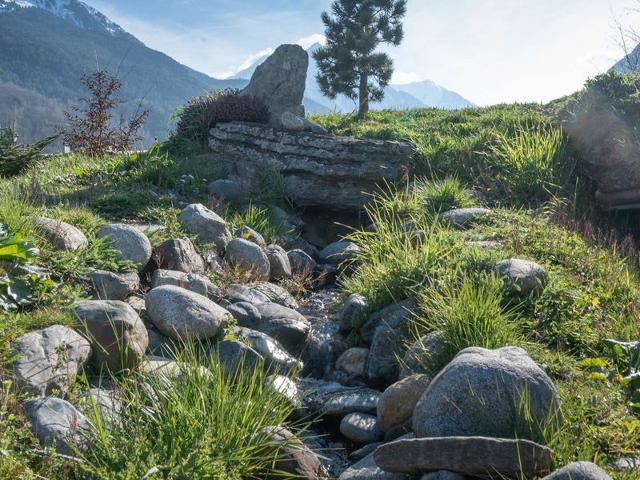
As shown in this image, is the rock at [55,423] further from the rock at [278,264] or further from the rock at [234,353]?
the rock at [278,264]

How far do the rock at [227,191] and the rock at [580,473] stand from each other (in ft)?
25.2

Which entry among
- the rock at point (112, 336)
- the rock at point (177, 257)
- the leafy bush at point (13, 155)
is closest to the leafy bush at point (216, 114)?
the leafy bush at point (13, 155)

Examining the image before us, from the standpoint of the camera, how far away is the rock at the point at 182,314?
514cm

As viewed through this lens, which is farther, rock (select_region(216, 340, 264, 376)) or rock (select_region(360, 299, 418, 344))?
rock (select_region(360, 299, 418, 344))

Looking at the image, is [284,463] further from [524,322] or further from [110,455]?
[524,322]

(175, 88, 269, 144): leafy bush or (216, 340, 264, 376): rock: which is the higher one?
(175, 88, 269, 144): leafy bush

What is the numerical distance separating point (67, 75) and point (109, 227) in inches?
7302

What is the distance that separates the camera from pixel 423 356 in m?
4.74

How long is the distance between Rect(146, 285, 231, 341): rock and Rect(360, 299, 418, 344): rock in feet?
4.88

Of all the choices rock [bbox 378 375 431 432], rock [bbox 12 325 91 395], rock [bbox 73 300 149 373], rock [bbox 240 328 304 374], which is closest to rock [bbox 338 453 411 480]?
rock [bbox 378 375 431 432]

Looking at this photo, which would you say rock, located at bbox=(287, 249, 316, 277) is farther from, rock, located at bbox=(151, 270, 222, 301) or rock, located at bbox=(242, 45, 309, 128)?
rock, located at bbox=(242, 45, 309, 128)

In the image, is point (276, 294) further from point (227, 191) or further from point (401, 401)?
point (227, 191)

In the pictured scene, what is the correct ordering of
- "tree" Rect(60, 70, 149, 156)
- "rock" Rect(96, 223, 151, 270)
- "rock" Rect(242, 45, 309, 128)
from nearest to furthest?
1. "rock" Rect(96, 223, 151, 270)
2. "tree" Rect(60, 70, 149, 156)
3. "rock" Rect(242, 45, 309, 128)

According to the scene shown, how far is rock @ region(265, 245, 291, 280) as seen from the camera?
8.02 m
